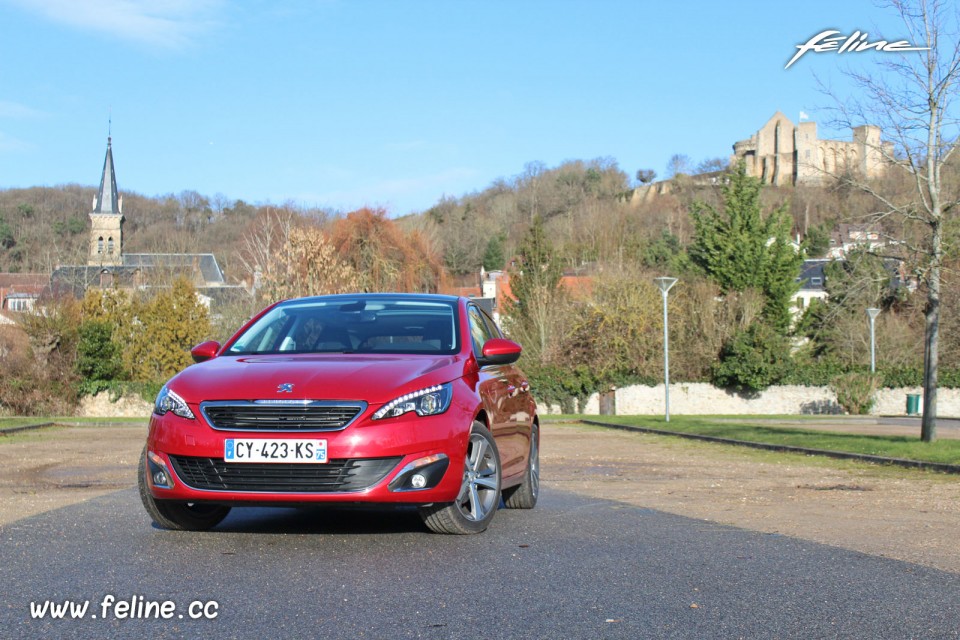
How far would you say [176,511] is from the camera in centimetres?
665

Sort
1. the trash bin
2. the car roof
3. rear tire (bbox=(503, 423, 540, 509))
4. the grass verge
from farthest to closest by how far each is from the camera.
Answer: the trash bin < the grass verge < rear tire (bbox=(503, 423, 540, 509)) < the car roof

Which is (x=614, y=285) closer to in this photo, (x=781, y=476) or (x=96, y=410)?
(x=96, y=410)

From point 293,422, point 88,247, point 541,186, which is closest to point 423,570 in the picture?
point 293,422

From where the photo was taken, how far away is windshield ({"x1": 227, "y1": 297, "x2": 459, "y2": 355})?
24.3 feet

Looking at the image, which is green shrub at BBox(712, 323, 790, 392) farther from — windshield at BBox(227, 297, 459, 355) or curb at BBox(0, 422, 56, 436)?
windshield at BBox(227, 297, 459, 355)

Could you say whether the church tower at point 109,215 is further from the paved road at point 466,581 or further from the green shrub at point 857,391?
the paved road at point 466,581

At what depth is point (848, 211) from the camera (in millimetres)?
19297

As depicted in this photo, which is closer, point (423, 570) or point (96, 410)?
point (423, 570)

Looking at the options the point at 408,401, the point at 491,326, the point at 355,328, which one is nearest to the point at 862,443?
the point at 491,326

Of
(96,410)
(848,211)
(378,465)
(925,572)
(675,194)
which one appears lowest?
(96,410)

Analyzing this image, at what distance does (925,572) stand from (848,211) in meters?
14.8

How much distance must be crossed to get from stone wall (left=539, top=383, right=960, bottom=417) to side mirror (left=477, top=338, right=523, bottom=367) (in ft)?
135

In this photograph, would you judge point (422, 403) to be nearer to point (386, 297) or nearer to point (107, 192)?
point (386, 297)

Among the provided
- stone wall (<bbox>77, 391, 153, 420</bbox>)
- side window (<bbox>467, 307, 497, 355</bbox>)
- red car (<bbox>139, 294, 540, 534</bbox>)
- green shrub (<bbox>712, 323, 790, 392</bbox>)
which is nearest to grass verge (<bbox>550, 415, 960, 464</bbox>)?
side window (<bbox>467, 307, 497, 355</bbox>)
